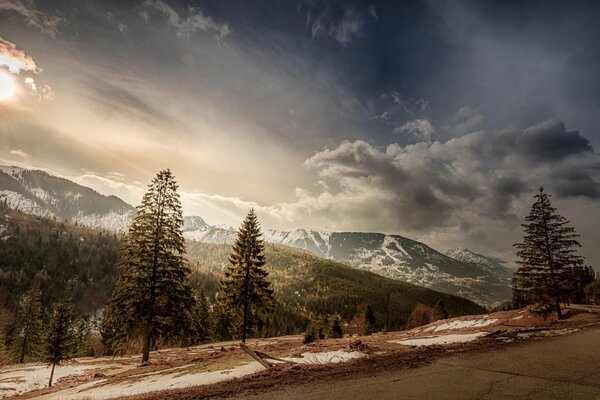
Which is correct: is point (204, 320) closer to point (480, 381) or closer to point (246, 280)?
point (246, 280)

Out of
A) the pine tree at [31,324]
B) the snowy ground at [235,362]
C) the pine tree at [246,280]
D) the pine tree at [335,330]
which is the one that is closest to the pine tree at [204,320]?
the pine tree at [335,330]

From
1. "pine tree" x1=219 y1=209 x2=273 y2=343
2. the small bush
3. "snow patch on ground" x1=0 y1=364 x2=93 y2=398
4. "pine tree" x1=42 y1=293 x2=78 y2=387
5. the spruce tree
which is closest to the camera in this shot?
"snow patch on ground" x1=0 y1=364 x2=93 y2=398

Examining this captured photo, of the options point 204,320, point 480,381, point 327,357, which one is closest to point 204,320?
point 204,320

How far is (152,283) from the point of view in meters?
23.6

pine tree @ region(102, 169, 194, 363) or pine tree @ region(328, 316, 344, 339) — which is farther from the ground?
pine tree @ region(102, 169, 194, 363)

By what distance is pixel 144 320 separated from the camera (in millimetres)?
23109

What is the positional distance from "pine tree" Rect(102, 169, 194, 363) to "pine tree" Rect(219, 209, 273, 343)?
30.1ft

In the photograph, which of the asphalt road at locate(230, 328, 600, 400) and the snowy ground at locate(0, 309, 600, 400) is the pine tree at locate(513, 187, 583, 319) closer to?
the snowy ground at locate(0, 309, 600, 400)

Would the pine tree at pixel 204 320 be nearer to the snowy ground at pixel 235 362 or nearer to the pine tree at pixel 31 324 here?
the pine tree at pixel 31 324

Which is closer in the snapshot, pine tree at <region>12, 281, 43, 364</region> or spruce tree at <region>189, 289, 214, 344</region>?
pine tree at <region>12, 281, 43, 364</region>

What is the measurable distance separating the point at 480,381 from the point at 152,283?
882 inches

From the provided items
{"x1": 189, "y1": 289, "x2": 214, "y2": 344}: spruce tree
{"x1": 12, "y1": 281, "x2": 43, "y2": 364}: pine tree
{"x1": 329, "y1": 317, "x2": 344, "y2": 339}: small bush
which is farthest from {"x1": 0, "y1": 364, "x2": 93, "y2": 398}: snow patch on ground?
{"x1": 329, "y1": 317, "x2": 344, "y2": 339}: small bush

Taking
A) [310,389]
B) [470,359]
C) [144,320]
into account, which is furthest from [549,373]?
[144,320]

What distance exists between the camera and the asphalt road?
739 centimetres
